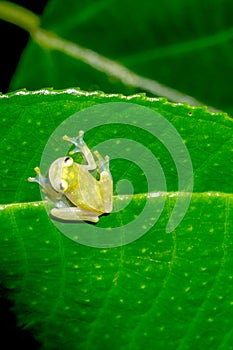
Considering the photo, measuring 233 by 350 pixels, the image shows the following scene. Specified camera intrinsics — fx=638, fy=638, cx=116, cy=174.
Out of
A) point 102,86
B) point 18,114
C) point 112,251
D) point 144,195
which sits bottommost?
point 112,251

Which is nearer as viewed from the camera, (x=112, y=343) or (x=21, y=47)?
(x=112, y=343)

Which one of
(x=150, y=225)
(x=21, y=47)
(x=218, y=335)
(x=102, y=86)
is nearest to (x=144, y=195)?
(x=150, y=225)

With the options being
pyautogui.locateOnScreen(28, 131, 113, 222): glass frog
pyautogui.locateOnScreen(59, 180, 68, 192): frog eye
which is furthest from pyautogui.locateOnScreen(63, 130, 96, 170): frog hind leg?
pyautogui.locateOnScreen(59, 180, 68, 192): frog eye

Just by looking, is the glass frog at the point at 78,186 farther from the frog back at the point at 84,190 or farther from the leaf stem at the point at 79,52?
the leaf stem at the point at 79,52

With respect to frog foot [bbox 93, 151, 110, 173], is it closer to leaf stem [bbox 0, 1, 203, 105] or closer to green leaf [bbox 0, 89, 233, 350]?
green leaf [bbox 0, 89, 233, 350]

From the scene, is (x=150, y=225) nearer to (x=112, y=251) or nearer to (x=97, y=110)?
(x=112, y=251)

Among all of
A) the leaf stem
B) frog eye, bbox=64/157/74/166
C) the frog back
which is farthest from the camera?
the leaf stem

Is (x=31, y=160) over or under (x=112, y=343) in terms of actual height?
over

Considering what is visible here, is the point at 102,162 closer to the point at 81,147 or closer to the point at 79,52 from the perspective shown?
the point at 81,147
